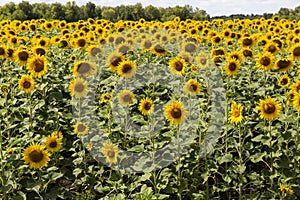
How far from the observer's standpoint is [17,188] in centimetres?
449

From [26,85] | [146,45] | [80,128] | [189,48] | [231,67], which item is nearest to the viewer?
[80,128]

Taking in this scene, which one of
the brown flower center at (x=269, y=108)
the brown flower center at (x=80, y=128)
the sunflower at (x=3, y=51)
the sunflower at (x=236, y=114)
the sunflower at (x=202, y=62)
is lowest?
the brown flower center at (x=80, y=128)

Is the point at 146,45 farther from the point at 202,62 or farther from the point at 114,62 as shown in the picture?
the point at 202,62

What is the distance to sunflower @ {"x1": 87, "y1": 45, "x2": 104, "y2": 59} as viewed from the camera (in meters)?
7.28

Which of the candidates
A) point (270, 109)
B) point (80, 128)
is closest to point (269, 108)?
point (270, 109)

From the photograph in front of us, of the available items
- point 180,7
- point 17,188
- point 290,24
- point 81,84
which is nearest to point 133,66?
point 81,84

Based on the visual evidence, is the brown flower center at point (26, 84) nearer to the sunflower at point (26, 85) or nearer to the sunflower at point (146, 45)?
the sunflower at point (26, 85)

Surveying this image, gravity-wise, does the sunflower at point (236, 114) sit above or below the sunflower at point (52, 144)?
above

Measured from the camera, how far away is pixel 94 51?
7.37 m

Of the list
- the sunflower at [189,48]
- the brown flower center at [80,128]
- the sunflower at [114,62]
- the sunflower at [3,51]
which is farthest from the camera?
the sunflower at [189,48]

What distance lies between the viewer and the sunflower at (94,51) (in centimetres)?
Result: 728

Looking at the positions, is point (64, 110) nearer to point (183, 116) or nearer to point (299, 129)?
point (183, 116)

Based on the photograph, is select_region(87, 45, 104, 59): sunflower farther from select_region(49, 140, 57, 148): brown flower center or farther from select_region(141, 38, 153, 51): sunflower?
select_region(49, 140, 57, 148): brown flower center

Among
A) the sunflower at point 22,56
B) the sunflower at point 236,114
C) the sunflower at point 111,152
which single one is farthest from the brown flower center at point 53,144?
the sunflower at point 22,56
